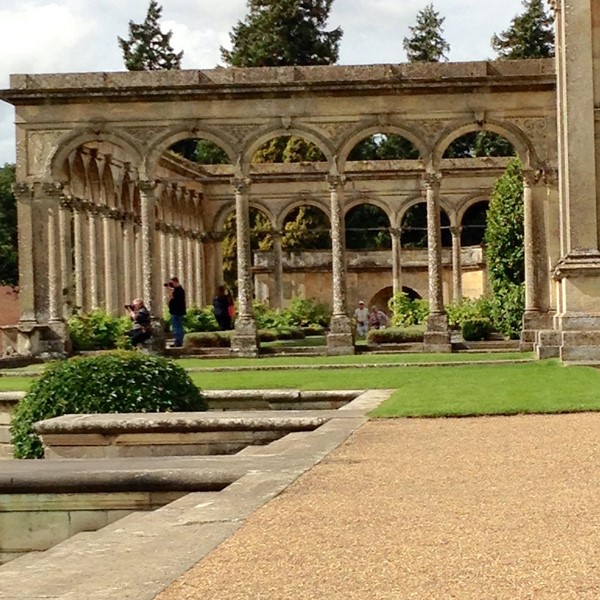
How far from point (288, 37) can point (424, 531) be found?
180 feet

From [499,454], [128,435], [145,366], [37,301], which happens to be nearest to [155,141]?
[37,301]

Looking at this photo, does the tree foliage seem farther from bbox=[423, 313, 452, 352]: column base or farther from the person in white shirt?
bbox=[423, 313, 452, 352]: column base

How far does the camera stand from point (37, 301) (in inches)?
1019

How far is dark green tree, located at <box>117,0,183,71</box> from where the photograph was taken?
6228 centimetres

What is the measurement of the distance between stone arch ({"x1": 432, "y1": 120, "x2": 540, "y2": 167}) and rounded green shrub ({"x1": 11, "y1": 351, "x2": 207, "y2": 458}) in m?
14.6

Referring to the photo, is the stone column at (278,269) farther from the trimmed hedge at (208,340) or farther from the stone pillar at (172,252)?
the trimmed hedge at (208,340)

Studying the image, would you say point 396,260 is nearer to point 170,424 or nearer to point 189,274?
point 189,274

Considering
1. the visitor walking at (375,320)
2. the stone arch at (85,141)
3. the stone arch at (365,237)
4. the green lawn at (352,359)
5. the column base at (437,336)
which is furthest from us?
the stone arch at (365,237)

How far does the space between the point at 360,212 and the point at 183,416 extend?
39.2m

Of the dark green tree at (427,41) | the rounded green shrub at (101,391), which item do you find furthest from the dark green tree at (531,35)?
the rounded green shrub at (101,391)

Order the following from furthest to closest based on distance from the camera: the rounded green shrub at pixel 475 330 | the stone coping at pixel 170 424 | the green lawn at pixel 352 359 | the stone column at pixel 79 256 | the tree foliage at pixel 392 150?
the tree foliage at pixel 392 150 → the stone column at pixel 79 256 → the rounded green shrub at pixel 475 330 → the green lawn at pixel 352 359 → the stone coping at pixel 170 424

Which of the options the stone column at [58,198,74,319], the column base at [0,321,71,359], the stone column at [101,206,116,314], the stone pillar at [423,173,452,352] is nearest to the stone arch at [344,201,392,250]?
the stone column at [101,206,116,314]

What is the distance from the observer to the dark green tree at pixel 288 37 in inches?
2295

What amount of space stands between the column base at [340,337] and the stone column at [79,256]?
22.5 feet
